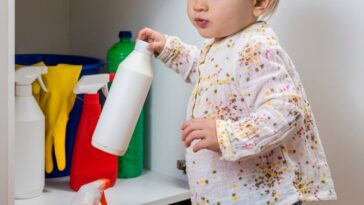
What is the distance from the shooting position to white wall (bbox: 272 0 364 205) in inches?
39.2

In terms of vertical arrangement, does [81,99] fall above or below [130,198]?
above

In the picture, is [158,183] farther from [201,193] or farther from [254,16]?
[254,16]

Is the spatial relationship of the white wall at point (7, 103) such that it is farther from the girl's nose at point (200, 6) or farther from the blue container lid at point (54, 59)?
the blue container lid at point (54, 59)

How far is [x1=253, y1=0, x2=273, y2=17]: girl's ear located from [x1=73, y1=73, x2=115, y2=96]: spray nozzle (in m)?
0.40

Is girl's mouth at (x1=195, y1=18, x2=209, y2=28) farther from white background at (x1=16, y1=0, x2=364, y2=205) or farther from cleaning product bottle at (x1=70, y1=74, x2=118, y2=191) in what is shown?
cleaning product bottle at (x1=70, y1=74, x2=118, y2=191)

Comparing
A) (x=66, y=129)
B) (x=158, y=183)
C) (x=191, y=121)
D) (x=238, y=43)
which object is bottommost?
(x=158, y=183)

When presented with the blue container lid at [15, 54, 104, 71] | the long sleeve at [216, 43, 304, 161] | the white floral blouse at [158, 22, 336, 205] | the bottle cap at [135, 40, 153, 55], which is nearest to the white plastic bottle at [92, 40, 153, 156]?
the bottle cap at [135, 40, 153, 55]

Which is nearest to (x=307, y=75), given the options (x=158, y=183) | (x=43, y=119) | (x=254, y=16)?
(x=254, y=16)

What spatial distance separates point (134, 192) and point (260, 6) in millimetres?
522

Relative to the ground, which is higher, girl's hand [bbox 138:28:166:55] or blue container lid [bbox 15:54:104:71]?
girl's hand [bbox 138:28:166:55]

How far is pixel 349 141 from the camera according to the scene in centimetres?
102

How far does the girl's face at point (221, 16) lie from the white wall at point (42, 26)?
2.34ft

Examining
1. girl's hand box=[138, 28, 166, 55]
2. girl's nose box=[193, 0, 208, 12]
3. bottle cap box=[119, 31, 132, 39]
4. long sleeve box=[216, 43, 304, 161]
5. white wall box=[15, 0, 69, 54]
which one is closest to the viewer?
long sleeve box=[216, 43, 304, 161]

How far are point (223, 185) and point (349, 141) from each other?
10.7 inches
